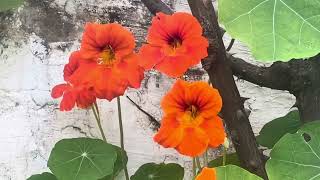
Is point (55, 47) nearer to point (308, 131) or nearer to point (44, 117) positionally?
point (44, 117)

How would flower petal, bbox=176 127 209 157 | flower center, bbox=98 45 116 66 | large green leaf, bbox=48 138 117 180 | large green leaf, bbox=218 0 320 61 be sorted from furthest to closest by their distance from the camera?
large green leaf, bbox=48 138 117 180
flower center, bbox=98 45 116 66
flower petal, bbox=176 127 209 157
large green leaf, bbox=218 0 320 61

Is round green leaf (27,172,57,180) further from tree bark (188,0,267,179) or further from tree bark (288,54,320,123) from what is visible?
tree bark (288,54,320,123)

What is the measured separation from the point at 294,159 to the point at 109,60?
1.35ft

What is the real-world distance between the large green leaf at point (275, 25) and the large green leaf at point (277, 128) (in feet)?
1.83

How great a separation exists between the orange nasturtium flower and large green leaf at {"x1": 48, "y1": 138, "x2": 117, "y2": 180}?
0.84 feet

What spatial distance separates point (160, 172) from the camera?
5.27 feet

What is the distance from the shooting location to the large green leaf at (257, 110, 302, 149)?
159 cm

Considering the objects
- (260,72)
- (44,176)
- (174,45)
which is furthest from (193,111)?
(44,176)

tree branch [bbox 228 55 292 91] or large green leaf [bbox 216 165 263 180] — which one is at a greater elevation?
tree branch [bbox 228 55 292 91]

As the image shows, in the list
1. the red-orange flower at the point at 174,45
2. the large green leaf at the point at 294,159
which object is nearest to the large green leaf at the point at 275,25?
the red-orange flower at the point at 174,45

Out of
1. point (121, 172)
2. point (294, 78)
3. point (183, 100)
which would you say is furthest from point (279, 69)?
point (121, 172)

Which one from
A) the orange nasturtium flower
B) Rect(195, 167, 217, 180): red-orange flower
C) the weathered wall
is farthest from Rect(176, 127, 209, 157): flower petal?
the weathered wall

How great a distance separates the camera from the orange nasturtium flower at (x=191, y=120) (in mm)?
1213

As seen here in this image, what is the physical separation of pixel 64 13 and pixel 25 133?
32 centimetres
